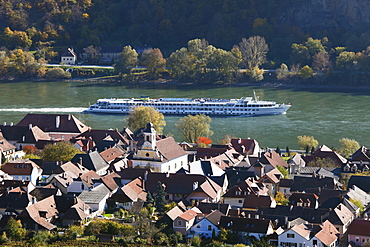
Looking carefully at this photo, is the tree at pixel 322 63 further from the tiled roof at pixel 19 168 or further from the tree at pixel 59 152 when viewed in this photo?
the tiled roof at pixel 19 168

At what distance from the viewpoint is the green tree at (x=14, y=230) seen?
87.3 feet

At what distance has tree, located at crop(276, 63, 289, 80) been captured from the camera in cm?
7794

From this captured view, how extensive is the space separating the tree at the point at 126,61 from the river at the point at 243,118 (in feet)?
12.1

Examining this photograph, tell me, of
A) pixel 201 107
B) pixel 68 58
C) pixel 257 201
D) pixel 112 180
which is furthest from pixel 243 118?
pixel 68 58

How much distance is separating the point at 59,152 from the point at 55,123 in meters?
7.37

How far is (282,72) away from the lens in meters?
78.4

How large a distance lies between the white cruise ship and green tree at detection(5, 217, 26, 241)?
33468 millimetres

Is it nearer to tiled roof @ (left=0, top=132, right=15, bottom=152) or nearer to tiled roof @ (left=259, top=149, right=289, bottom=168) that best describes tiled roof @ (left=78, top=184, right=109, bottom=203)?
tiled roof @ (left=259, top=149, right=289, bottom=168)

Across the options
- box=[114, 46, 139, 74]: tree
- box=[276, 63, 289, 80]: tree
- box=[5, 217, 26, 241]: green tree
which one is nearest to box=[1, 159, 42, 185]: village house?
box=[5, 217, 26, 241]: green tree

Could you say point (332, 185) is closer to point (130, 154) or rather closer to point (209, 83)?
point (130, 154)

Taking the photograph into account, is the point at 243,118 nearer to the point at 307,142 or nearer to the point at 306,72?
the point at 307,142

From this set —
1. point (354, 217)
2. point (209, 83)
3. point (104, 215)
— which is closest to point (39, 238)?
point (104, 215)

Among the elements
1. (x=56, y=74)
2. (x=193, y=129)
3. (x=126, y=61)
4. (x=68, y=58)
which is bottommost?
(x=56, y=74)

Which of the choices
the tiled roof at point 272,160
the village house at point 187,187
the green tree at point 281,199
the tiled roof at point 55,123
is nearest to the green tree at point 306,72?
the tiled roof at point 55,123
